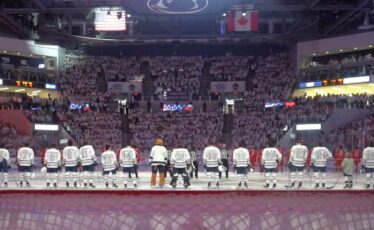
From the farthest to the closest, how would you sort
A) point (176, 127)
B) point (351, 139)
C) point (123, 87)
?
point (123, 87), point (176, 127), point (351, 139)

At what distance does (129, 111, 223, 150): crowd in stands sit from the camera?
3419 centimetres

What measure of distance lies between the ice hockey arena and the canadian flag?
6 cm

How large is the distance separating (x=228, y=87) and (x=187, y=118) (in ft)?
25.6

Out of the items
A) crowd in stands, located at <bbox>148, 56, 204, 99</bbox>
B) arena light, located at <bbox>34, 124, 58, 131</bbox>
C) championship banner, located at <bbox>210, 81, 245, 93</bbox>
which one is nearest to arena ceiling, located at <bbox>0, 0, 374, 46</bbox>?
crowd in stands, located at <bbox>148, 56, 204, 99</bbox>

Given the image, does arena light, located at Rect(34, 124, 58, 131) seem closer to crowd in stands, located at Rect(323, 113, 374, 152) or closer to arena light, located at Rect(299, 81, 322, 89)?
crowd in stands, located at Rect(323, 113, 374, 152)

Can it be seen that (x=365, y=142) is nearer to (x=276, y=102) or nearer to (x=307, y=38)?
(x=276, y=102)

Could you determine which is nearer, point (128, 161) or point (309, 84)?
point (128, 161)

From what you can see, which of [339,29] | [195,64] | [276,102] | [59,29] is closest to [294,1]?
[276,102]

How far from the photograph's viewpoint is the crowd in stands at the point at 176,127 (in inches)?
1346

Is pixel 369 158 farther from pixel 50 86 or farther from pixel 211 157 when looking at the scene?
pixel 50 86

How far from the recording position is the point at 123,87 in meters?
46.2

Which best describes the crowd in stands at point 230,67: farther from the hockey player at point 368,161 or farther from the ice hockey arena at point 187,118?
the hockey player at point 368,161

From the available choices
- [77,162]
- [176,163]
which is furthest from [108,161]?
[176,163]

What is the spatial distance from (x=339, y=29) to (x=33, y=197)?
148 ft
